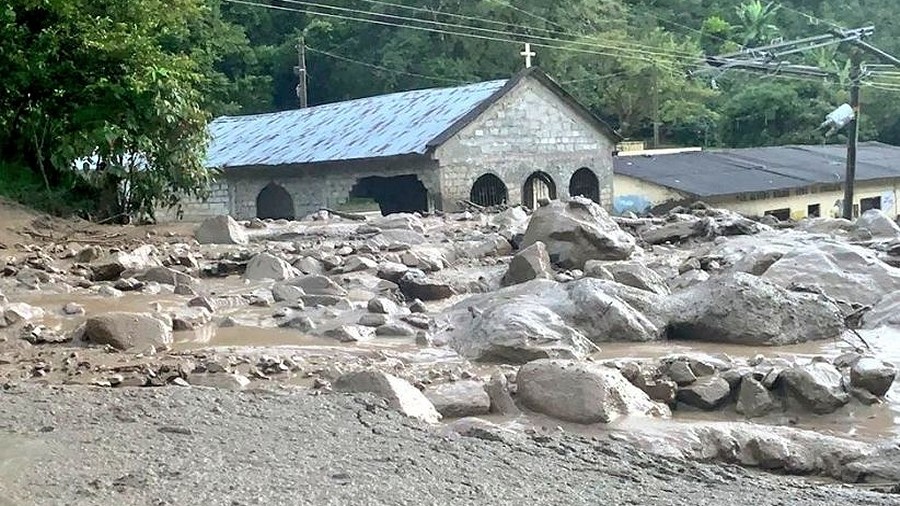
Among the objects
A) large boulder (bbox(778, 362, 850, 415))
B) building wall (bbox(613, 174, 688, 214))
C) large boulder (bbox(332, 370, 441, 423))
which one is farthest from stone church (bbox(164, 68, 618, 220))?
large boulder (bbox(332, 370, 441, 423))

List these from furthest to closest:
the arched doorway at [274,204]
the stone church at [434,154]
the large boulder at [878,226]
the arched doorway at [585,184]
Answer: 1. the arched doorway at [274,204]
2. the arched doorway at [585,184]
3. the stone church at [434,154]
4. the large boulder at [878,226]

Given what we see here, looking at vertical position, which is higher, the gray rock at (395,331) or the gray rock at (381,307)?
the gray rock at (381,307)

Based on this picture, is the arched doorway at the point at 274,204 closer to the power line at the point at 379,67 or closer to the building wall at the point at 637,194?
the building wall at the point at 637,194

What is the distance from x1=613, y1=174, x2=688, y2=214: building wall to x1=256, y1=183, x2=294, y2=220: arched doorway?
784 centimetres

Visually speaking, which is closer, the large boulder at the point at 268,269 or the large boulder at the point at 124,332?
the large boulder at the point at 124,332

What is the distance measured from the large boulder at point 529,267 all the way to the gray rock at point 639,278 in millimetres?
844

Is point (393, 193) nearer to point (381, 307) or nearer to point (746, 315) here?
point (381, 307)

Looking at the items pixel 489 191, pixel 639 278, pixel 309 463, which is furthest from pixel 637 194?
pixel 309 463

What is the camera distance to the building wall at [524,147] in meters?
21.6

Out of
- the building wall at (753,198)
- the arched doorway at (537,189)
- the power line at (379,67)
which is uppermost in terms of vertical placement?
the power line at (379,67)

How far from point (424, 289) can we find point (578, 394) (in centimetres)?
436

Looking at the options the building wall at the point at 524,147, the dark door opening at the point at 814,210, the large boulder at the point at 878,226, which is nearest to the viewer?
the large boulder at the point at 878,226

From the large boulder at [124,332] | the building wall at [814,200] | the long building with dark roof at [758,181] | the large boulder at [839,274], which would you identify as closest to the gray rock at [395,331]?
the large boulder at [124,332]

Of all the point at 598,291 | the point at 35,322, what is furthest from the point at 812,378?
the point at 35,322
